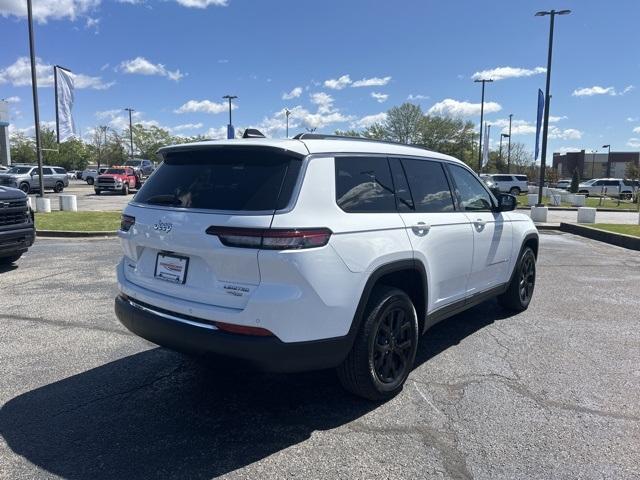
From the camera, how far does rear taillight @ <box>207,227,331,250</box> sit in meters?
2.83

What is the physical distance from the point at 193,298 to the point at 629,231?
14.2 m

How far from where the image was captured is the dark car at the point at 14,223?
729 cm

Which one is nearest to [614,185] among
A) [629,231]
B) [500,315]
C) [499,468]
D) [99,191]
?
[629,231]

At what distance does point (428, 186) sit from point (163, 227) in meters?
2.18

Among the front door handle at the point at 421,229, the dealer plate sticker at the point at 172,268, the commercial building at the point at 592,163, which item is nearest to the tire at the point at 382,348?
the front door handle at the point at 421,229

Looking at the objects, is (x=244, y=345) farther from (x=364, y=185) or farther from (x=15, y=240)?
(x=15, y=240)

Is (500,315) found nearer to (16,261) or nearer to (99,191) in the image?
(16,261)

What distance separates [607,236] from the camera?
13289 mm

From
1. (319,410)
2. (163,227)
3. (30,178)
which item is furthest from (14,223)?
(30,178)

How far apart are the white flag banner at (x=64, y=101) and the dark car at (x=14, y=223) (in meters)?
14.7

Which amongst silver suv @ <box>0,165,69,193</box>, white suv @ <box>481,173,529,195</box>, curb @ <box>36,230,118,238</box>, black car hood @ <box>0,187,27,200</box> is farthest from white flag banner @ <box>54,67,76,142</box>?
white suv @ <box>481,173,529,195</box>

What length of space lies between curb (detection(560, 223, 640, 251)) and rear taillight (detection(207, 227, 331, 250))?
38.4ft

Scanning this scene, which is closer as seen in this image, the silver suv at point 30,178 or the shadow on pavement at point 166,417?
the shadow on pavement at point 166,417

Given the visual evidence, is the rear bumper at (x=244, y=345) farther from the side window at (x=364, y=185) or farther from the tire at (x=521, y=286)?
the tire at (x=521, y=286)
